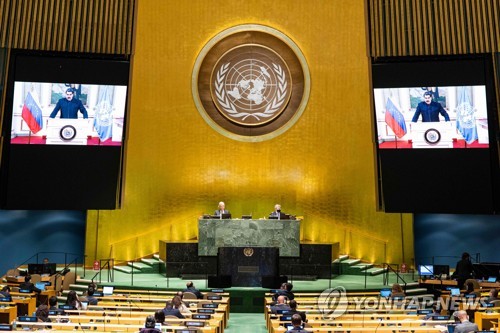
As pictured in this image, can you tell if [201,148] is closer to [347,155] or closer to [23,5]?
[347,155]

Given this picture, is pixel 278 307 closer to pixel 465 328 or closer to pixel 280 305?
pixel 280 305

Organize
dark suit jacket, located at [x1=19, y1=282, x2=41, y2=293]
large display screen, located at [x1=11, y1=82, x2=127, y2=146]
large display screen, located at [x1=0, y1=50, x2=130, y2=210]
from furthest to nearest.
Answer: large display screen, located at [x1=11, y1=82, x2=127, y2=146]
large display screen, located at [x1=0, y1=50, x2=130, y2=210]
dark suit jacket, located at [x1=19, y1=282, x2=41, y2=293]

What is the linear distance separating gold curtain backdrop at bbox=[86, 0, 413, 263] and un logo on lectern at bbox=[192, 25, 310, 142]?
256 mm

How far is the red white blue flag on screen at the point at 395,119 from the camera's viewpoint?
1545cm

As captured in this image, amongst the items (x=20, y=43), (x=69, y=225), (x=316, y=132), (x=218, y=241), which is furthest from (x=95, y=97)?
(x=316, y=132)

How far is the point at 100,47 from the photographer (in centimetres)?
1594

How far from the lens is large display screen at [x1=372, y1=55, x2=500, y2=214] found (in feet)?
49.1

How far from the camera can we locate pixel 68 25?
1594 centimetres

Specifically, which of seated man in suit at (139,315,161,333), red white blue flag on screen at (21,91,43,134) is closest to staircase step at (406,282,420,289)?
seated man in suit at (139,315,161,333)

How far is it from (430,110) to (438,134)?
636mm

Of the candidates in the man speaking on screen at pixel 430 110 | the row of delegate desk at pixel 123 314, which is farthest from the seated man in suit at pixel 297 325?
the man speaking on screen at pixel 430 110

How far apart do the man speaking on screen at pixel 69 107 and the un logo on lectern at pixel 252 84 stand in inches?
133

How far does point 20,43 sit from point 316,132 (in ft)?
27.0

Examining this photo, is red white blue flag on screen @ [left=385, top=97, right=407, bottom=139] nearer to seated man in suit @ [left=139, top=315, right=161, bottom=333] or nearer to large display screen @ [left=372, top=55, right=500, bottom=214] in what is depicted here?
large display screen @ [left=372, top=55, right=500, bottom=214]
